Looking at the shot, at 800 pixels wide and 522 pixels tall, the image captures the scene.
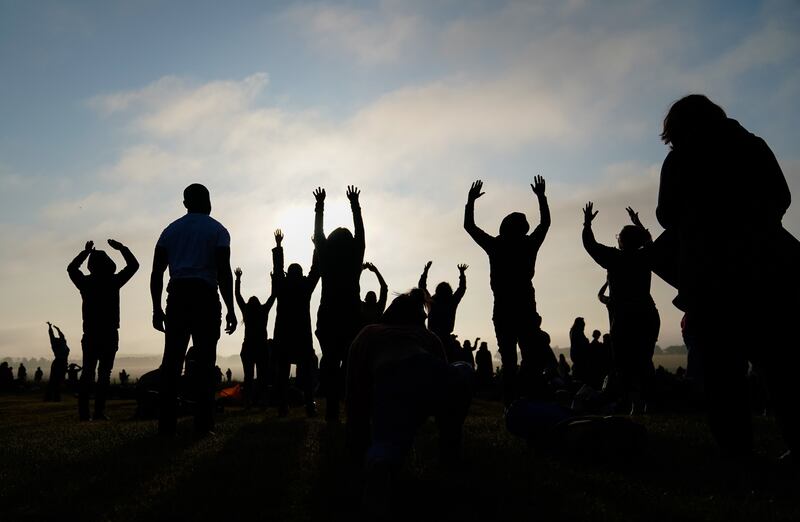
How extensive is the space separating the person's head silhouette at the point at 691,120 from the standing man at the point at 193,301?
15.3ft

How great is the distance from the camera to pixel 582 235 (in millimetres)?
7773

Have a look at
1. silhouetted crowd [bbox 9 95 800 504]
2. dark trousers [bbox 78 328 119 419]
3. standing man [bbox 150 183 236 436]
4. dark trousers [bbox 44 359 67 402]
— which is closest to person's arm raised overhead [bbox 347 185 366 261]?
silhouetted crowd [bbox 9 95 800 504]

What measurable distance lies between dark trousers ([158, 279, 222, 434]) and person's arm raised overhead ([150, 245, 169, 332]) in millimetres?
189

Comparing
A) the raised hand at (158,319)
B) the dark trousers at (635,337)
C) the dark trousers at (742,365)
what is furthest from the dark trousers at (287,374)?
the dark trousers at (742,365)

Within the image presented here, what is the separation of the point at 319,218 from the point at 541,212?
2.86m

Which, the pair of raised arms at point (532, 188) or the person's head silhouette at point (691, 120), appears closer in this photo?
the person's head silhouette at point (691, 120)

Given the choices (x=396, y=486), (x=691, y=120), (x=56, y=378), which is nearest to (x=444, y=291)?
(x=691, y=120)

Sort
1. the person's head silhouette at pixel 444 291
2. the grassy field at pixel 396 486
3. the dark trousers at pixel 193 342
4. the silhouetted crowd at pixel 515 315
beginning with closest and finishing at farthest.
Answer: the grassy field at pixel 396 486 < the silhouetted crowd at pixel 515 315 < the dark trousers at pixel 193 342 < the person's head silhouette at pixel 444 291

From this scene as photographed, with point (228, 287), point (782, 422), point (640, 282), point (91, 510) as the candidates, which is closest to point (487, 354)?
point (640, 282)

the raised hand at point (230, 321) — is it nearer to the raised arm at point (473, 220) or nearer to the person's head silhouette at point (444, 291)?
the raised arm at point (473, 220)

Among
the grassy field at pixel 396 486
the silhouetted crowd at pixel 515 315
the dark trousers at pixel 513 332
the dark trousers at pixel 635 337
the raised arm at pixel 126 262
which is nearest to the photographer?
the grassy field at pixel 396 486

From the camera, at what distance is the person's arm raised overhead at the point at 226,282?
21.9 ft

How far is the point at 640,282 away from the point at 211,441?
5.85 metres

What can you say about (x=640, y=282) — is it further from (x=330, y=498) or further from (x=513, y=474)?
(x=330, y=498)
